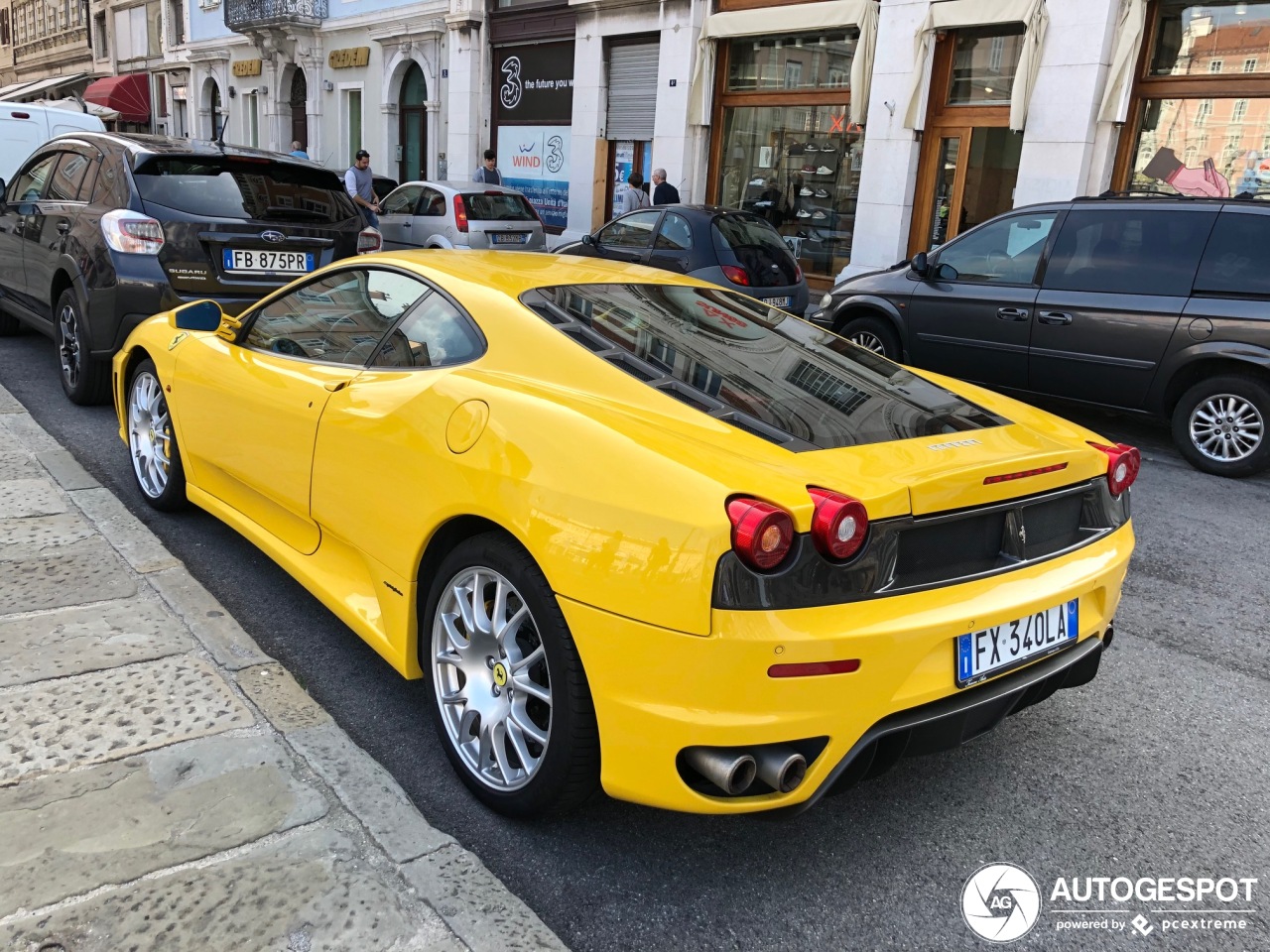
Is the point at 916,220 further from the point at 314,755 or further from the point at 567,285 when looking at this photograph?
the point at 314,755

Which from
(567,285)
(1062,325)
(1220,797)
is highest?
(567,285)

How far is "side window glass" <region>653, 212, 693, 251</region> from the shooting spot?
10.3m

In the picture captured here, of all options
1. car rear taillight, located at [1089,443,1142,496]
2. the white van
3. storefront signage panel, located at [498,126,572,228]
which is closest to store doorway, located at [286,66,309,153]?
storefront signage panel, located at [498,126,572,228]

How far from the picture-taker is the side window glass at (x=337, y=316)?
10.9 ft

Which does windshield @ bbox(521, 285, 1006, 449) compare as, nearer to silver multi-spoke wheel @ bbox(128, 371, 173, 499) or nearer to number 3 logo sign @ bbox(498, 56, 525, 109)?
silver multi-spoke wheel @ bbox(128, 371, 173, 499)

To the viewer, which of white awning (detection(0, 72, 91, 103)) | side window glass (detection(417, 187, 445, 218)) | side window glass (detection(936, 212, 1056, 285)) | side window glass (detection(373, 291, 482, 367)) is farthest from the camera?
white awning (detection(0, 72, 91, 103))

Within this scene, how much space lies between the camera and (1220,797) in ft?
9.70

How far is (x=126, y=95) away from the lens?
37.2m

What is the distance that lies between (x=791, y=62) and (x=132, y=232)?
12.4 m

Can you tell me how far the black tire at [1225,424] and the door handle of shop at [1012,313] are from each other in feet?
4.04

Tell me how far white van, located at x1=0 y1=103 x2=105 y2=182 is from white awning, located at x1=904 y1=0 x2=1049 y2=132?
1034cm

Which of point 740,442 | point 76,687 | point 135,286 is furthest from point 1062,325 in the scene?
point 76,687

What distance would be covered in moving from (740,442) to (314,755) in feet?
4.75

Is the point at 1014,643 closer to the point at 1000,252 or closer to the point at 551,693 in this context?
the point at 551,693
